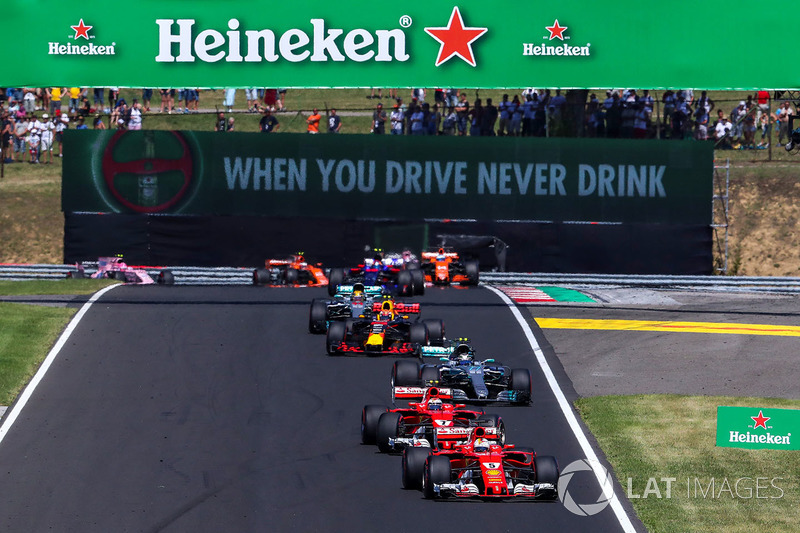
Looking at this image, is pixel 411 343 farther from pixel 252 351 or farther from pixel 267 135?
pixel 267 135

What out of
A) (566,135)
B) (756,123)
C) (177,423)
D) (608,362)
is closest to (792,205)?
(756,123)

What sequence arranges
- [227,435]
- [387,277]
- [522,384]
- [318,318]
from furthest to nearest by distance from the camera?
[387,277] → [318,318] → [522,384] → [227,435]

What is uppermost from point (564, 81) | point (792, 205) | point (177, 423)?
point (564, 81)

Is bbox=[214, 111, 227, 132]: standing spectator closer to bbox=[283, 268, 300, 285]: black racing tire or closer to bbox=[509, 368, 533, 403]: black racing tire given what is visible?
bbox=[283, 268, 300, 285]: black racing tire

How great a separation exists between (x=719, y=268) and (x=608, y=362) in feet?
51.0

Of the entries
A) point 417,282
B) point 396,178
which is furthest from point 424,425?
point 396,178

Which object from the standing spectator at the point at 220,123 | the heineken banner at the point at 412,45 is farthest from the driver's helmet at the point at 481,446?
the standing spectator at the point at 220,123

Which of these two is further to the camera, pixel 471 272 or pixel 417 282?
pixel 471 272

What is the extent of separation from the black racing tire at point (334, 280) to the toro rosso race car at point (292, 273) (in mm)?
2408

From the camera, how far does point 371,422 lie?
19594mm

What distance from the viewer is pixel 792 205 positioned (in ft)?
155

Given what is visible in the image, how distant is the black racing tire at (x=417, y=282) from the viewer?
3316cm

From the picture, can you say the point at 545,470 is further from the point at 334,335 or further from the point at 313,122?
the point at 313,122

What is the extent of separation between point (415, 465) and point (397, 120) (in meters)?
24.1
